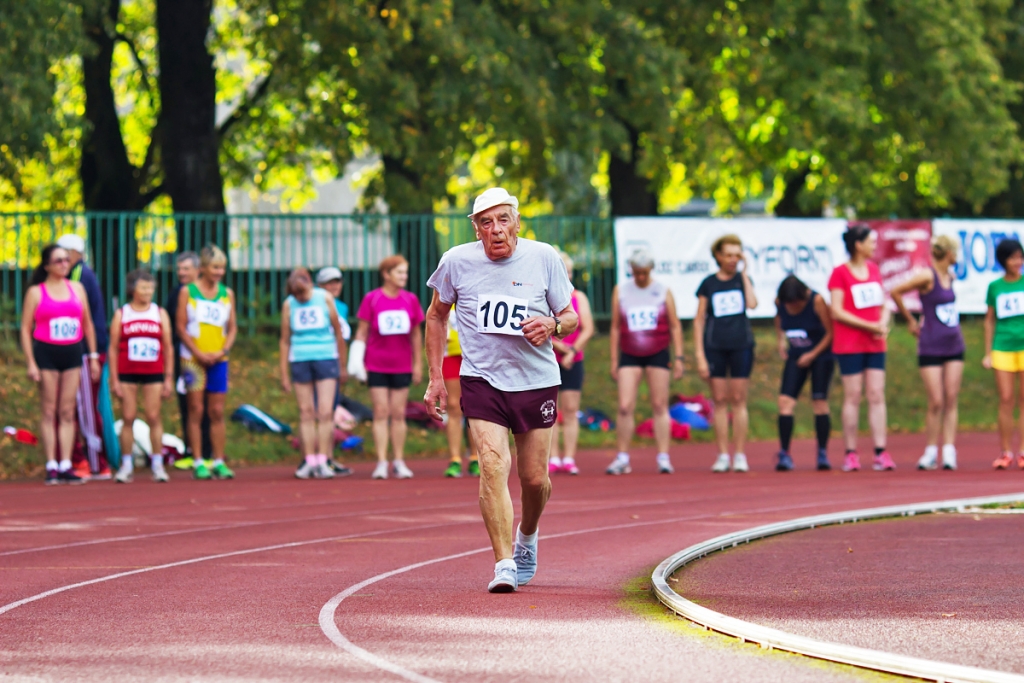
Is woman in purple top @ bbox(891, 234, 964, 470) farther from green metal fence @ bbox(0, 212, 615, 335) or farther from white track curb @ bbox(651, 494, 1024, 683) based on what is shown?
green metal fence @ bbox(0, 212, 615, 335)

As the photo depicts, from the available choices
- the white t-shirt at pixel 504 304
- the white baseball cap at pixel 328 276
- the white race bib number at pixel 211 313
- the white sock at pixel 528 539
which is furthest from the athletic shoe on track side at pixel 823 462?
the white t-shirt at pixel 504 304

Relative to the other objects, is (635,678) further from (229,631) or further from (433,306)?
(433,306)

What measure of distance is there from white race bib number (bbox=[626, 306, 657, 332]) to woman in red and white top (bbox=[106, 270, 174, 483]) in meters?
4.58

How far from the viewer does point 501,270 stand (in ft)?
26.6

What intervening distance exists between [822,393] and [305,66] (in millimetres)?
10968

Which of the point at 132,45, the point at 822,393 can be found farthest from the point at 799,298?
the point at 132,45

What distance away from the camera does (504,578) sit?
7875mm

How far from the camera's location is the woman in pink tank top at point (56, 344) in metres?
15.1

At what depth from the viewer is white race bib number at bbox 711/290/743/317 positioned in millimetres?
15648

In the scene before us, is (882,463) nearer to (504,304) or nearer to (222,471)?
(222,471)

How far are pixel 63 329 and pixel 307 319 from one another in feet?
7.66

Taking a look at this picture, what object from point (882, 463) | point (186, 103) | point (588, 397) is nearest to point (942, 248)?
point (882, 463)

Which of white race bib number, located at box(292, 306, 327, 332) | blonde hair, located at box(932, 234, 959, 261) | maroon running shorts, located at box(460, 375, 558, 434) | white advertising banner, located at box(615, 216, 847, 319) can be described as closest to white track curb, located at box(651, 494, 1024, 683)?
maroon running shorts, located at box(460, 375, 558, 434)

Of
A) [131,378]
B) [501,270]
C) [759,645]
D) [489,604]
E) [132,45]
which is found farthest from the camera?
[132,45]
